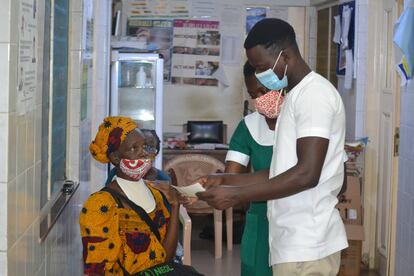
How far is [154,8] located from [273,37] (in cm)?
667

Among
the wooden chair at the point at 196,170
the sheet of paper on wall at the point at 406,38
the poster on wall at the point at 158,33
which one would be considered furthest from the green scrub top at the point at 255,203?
the poster on wall at the point at 158,33

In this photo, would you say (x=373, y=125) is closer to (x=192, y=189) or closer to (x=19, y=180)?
(x=192, y=189)

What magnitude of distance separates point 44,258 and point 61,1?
125 centimetres

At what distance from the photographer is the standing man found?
252cm

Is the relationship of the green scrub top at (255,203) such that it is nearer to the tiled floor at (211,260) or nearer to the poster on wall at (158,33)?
the tiled floor at (211,260)

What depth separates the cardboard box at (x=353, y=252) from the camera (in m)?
6.37

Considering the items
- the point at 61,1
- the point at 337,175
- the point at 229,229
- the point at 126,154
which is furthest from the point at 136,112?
the point at 337,175

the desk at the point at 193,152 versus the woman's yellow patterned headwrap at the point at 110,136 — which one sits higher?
the woman's yellow patterned headwrap at the point at 110,136

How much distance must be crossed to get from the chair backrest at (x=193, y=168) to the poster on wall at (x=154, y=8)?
2193 millimetres

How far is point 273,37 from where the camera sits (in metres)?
2.61

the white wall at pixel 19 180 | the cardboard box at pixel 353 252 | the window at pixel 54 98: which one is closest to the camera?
the white wall at pixel 19 180

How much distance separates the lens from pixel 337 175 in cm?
265

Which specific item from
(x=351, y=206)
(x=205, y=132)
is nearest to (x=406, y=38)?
(x=351, y=206)

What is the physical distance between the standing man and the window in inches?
38.7
